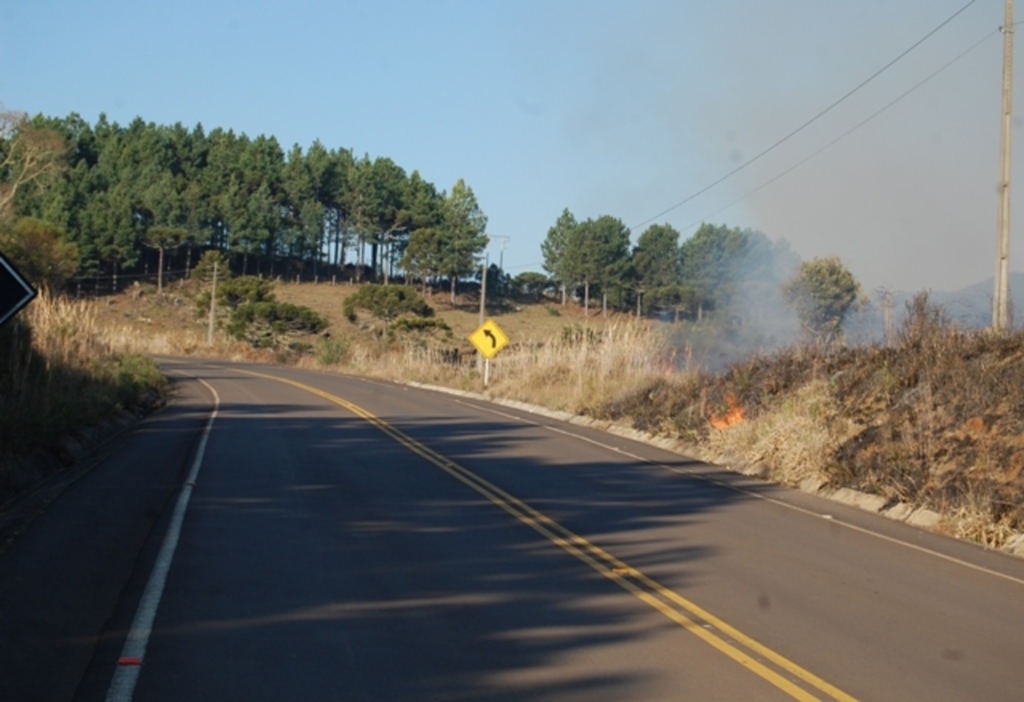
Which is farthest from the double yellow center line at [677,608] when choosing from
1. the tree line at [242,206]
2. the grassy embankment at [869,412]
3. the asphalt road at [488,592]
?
the tree line at [242,206]

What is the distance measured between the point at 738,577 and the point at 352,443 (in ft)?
37.6

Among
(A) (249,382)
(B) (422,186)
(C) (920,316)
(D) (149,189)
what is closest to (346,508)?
(C) (920,316)

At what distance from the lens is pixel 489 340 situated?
1735 inches

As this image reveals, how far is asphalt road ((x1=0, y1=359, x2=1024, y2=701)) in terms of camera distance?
648 cm

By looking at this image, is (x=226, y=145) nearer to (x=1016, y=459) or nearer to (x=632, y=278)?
(x=632, y=278)

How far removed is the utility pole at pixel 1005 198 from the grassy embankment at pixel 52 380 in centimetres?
1584

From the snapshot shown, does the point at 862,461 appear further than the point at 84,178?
No

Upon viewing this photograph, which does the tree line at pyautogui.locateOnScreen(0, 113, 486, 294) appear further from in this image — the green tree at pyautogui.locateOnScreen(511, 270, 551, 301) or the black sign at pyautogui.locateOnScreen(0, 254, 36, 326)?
the black sign at pyautogui.locateOnScreen(0, 254, 36, 326)

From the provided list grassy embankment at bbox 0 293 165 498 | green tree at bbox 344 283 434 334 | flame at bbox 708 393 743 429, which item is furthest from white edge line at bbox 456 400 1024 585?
green tree at bbox 344 283 434 334

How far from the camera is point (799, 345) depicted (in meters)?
22.2

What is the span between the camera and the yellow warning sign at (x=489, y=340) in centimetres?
4384

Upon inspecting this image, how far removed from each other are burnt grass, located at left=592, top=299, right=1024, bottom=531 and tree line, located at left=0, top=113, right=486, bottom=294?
68122 millimetres

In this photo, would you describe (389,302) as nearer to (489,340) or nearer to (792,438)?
(489,340)

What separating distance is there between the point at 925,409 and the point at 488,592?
31.8 ft
